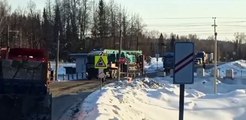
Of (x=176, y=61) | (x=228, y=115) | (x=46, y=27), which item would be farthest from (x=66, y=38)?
(x=176, y=61)

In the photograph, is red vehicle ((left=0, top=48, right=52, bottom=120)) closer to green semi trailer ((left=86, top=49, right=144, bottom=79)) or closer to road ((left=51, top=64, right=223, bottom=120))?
road ((left=51, top=64, right=223, bottom=120))

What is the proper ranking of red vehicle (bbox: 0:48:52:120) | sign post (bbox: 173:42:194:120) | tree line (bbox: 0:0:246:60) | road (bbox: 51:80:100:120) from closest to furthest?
sign post (bbox: 173:42:194:120), red vehicle (bbox: 0:48:52:120), road (bbox: 51:80:100:120), tree line (bbox: 0:0:246:60)

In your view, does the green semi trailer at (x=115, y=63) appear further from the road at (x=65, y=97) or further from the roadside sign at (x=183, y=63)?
the roadside sign at (x=183, y=63)

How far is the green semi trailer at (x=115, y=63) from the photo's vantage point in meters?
68.8

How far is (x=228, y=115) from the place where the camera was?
2327 centimetres

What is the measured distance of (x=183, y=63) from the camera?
11.8 metres

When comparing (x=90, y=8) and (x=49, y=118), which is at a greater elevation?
(x=90, y=8)

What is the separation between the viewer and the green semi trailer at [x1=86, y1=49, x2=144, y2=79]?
68750 mm

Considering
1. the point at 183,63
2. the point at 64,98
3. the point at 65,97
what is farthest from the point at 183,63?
the point at 65,97

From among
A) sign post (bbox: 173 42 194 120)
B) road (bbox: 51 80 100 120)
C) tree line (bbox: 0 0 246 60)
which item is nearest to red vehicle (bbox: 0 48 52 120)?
road (bbox: 51 80 100 120)

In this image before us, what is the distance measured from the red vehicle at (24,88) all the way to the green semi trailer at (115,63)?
46112 mm

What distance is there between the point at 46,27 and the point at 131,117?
108 meters

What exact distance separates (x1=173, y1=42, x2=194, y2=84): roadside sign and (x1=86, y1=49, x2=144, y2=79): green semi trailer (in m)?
54.3

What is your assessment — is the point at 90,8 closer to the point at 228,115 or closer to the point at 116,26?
the point at 116,26
